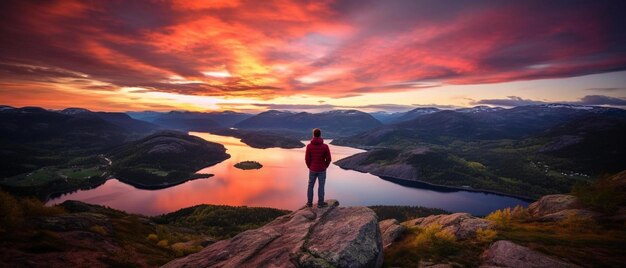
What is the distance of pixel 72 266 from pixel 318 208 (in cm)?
2014

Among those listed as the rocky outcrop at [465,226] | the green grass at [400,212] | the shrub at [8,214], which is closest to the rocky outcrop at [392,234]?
the rocky outcrop at [465,226]

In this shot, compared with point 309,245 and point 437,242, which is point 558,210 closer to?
point 437,242

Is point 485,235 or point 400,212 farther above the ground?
point 485,235

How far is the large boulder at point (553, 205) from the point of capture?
27.2m

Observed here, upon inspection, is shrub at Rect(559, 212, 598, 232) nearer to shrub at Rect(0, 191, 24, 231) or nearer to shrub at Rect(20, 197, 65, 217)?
shrub at Rect(0, 191, 24, 231)

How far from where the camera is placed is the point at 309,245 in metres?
16.1

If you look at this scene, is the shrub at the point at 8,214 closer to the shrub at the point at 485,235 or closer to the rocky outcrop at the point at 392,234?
the rocky outcrop at the point at 392,234

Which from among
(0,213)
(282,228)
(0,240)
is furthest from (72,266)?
(282,228)

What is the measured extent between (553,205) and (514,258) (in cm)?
1926

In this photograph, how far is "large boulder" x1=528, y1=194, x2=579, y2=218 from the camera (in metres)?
27.2

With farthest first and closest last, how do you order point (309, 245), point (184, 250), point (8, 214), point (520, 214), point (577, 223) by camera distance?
point (184, 250) < point (520, 214) < point (8, 214) < point (577, 223) < point (309, 245)

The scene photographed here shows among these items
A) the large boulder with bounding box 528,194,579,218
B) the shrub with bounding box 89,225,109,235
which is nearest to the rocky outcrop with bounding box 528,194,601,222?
the large boulder with bounding box 528,194,579,218

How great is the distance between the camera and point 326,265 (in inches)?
551

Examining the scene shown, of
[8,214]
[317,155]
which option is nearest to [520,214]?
[317,155]
